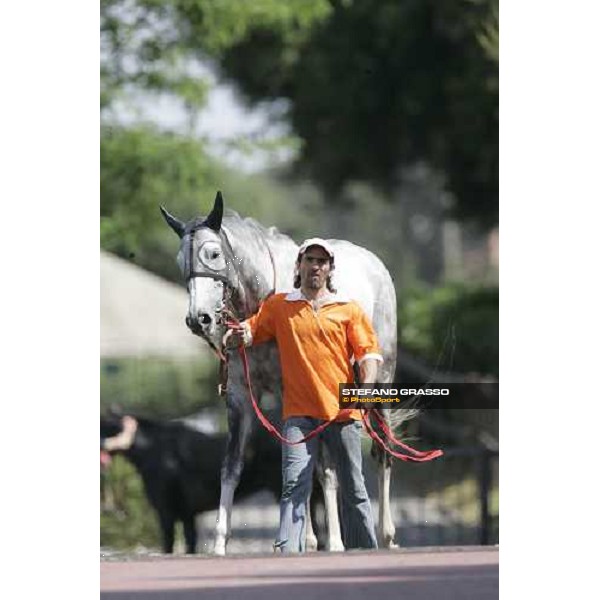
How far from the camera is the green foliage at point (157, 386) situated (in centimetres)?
1407

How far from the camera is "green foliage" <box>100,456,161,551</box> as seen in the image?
16.0 m

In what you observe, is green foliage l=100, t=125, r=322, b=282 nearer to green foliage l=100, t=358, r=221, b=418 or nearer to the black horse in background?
green foliage l=100, t=358, r=221, b=418

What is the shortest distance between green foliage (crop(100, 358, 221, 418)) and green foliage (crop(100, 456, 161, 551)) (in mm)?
672

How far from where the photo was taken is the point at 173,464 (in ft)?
49.3

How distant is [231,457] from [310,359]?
917 mm

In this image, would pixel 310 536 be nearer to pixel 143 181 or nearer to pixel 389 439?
pixel 389 439

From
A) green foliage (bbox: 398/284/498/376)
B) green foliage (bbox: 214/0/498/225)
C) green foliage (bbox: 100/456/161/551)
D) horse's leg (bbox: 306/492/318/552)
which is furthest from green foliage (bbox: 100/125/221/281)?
horse's leg (bbox: 306/492/318/552)

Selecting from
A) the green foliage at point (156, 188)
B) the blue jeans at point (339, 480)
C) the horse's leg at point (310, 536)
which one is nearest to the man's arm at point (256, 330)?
the blue jeans at point (339, 480)

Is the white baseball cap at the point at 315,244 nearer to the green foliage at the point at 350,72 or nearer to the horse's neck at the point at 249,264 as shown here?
the horse's neck at the point at 249,264

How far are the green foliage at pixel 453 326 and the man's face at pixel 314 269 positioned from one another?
1.20 metres
